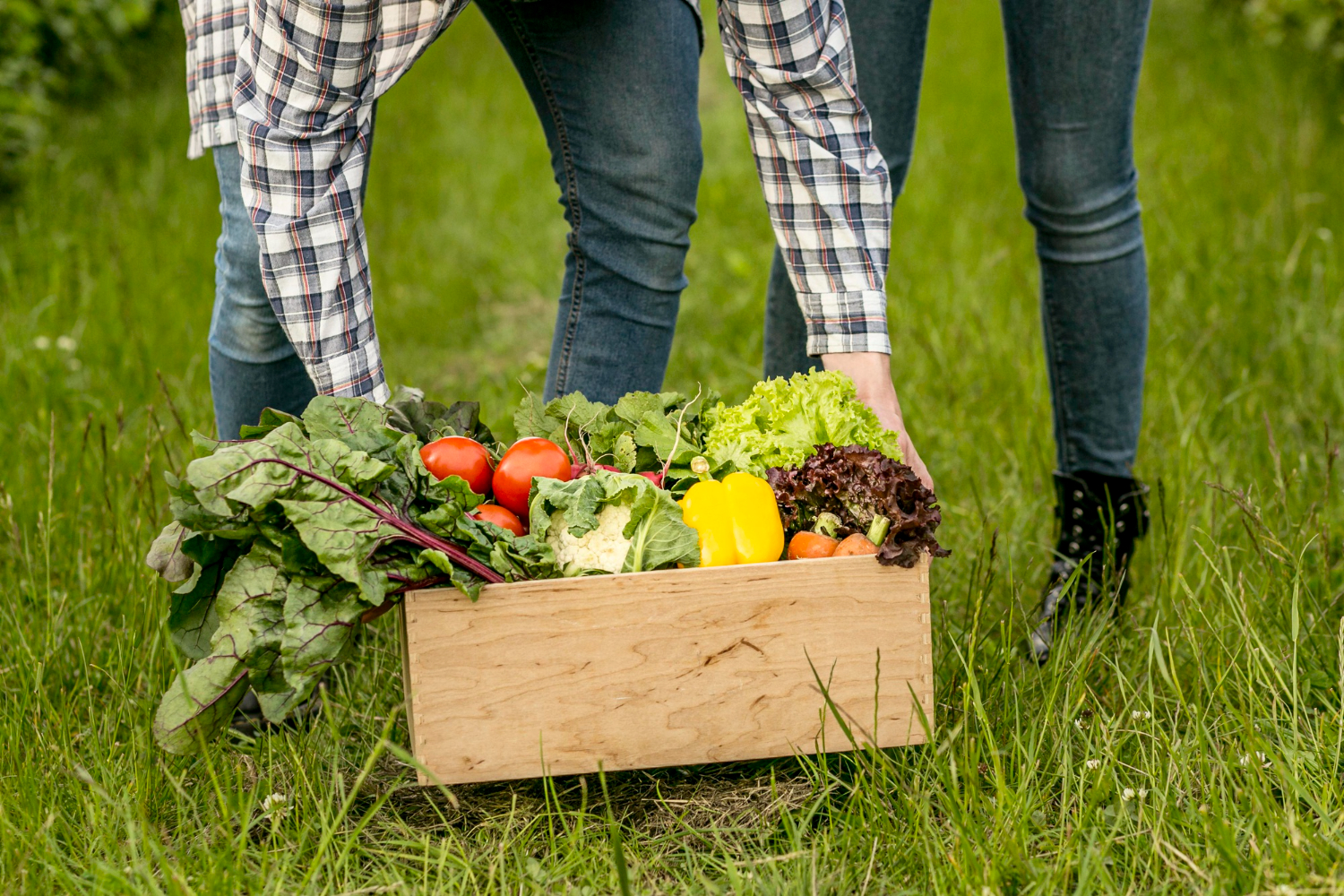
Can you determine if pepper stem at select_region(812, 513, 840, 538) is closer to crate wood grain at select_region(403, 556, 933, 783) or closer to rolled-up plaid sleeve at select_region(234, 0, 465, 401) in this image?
crate wood grain at select_region(403, 556, 933, 783)

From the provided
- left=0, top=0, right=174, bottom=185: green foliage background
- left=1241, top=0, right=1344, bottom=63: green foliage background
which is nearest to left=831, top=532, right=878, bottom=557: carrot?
left=1241, top=0, right=1344, bottom=63: green foliage background

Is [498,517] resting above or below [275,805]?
above

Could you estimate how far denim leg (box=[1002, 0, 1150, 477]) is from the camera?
2.47 metres

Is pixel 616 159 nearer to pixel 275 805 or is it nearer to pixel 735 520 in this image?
pixel 735 520

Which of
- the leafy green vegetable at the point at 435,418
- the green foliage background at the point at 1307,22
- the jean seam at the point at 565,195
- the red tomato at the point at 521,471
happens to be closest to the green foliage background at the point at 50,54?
the jean seam at the point at 565,195

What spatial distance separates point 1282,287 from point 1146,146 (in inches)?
77.3

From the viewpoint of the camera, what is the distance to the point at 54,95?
6461mm

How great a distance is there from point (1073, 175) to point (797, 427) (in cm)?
94

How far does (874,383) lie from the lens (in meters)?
2.19

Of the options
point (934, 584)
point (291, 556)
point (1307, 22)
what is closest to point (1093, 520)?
point (934, 584)

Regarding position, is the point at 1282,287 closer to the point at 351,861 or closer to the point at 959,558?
the point at 959,558

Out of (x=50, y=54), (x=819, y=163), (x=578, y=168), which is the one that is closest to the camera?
(x=819, y=163)

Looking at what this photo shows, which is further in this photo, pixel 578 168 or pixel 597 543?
pixel 578 168

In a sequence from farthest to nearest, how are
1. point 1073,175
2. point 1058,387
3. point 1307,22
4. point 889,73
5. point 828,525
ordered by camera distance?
point 1307,22 < point 1058,387 < point 889,73 < point 1073,175 < point 828,525
